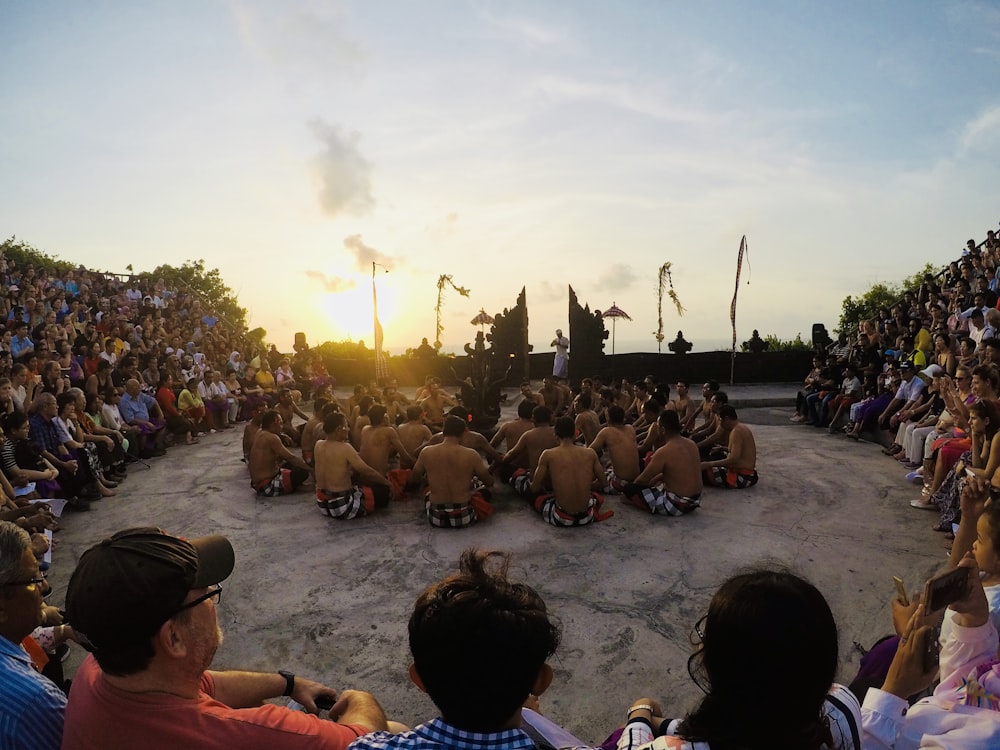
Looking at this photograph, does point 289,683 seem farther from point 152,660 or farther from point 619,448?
point 619,448

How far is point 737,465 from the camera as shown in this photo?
24.0ft

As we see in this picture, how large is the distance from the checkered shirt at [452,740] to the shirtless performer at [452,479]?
4.68 meters

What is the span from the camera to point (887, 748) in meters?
2.01

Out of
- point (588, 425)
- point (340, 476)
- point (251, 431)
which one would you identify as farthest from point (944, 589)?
point (251, 431)

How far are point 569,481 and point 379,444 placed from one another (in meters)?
2.53

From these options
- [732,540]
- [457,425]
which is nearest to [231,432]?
[457,425]

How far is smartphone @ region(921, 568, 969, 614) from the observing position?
201cm

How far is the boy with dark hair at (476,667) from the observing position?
1480 millimetres

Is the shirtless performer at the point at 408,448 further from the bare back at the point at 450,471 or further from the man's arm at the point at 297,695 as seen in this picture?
the man's arm at the point at 297,695

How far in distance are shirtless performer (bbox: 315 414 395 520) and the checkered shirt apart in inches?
206

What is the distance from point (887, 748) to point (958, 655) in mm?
662

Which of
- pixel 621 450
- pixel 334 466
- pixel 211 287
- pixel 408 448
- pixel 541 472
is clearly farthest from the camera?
pixel 211 287

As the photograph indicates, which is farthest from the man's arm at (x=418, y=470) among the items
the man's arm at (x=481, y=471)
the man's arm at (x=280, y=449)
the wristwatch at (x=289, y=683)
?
the wristwatch at (x=289, y=683)

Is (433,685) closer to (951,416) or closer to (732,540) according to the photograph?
(732,540)
